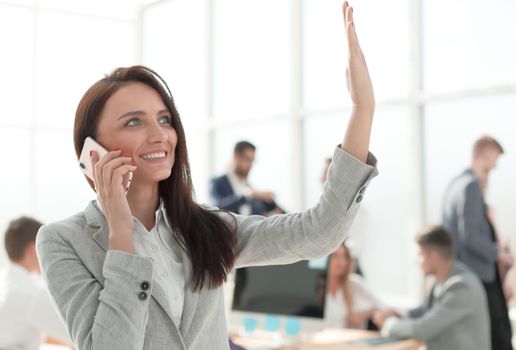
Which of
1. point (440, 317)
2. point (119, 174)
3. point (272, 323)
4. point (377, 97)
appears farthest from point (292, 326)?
point (377, 97)

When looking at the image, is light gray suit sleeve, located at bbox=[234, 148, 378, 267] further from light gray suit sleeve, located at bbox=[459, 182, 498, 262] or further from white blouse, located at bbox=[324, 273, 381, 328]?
light gray suit sleeve, located at bbox=[459, 182, 498, 262]

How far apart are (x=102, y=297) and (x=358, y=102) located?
590 millimetres

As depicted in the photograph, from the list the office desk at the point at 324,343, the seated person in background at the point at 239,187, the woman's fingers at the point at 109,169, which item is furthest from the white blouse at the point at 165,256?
the seated person in background at the point at 239,187

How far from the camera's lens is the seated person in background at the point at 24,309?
2.89 m

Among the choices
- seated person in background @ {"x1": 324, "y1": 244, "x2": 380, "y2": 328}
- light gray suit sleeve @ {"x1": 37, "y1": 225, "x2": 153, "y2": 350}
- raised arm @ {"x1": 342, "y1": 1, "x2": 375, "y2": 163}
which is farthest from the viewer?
seated person in background @ {"x1": 324, "y1": 244, "x2": 380, "y2": 328}

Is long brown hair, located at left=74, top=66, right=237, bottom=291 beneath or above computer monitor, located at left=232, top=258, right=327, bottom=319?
above

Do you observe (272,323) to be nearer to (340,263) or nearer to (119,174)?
→ (340,263)

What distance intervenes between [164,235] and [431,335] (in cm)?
245

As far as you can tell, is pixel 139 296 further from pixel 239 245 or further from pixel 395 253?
pixel 395 253

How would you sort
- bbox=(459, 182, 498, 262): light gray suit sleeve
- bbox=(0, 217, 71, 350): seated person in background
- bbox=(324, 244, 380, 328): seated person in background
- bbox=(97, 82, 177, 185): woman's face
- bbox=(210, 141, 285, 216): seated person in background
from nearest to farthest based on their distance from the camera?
bbox=(97, 82, 177, 185): woman's face
bbox=(0, 217, 71, 350): seated person in background
bbox=(324, 244, 380, 328): seated person in background
bbox=(459, 182, 498, 262): light gray suit sleeve
bbox=(210, 141, 285, 216): seated person in background

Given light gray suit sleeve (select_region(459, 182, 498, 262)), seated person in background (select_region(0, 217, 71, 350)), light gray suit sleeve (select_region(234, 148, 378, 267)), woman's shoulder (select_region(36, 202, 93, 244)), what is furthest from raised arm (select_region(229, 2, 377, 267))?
light gray suit sleeve (select_region(459, 182, 498, 262))

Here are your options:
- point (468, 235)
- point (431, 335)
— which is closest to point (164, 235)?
point (431, 335)

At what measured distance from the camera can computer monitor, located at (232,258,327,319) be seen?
11.8 feet

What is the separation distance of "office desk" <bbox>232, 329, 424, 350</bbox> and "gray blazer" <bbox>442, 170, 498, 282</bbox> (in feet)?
3.46
